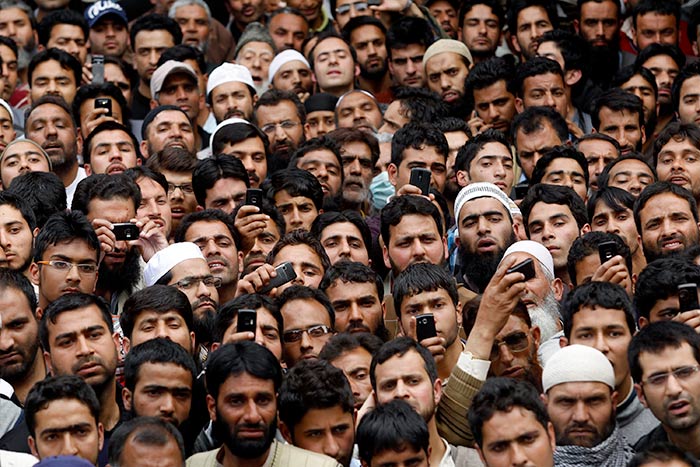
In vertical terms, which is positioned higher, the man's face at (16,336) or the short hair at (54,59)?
the short hair at (54,59)

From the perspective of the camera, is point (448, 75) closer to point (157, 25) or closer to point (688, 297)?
point (157, 25)

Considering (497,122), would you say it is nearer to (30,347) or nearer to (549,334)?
(549,334)

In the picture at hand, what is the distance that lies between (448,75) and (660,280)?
4527 millimetres

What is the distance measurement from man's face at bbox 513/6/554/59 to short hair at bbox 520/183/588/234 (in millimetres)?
3262

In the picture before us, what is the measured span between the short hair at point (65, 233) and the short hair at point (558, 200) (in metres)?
2.71

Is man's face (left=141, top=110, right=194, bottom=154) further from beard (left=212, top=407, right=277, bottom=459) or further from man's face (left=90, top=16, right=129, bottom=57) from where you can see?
beard (left=212, top=407, right=277, bottom=459)

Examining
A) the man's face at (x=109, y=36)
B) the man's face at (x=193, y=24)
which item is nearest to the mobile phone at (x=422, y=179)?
the man's face at (x=193, y=24)

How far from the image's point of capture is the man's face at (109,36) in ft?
50.2

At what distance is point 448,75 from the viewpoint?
1411 cm

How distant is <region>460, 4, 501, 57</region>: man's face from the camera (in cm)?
1500

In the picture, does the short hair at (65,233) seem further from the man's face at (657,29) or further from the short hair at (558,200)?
the man's face at (657,29)

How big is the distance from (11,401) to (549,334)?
298cm

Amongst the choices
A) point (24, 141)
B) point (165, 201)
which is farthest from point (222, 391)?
point (24, 141)

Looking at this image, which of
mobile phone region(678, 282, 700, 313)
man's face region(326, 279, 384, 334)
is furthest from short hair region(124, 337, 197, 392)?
mobile phone region(678, 282, 700, 313)
